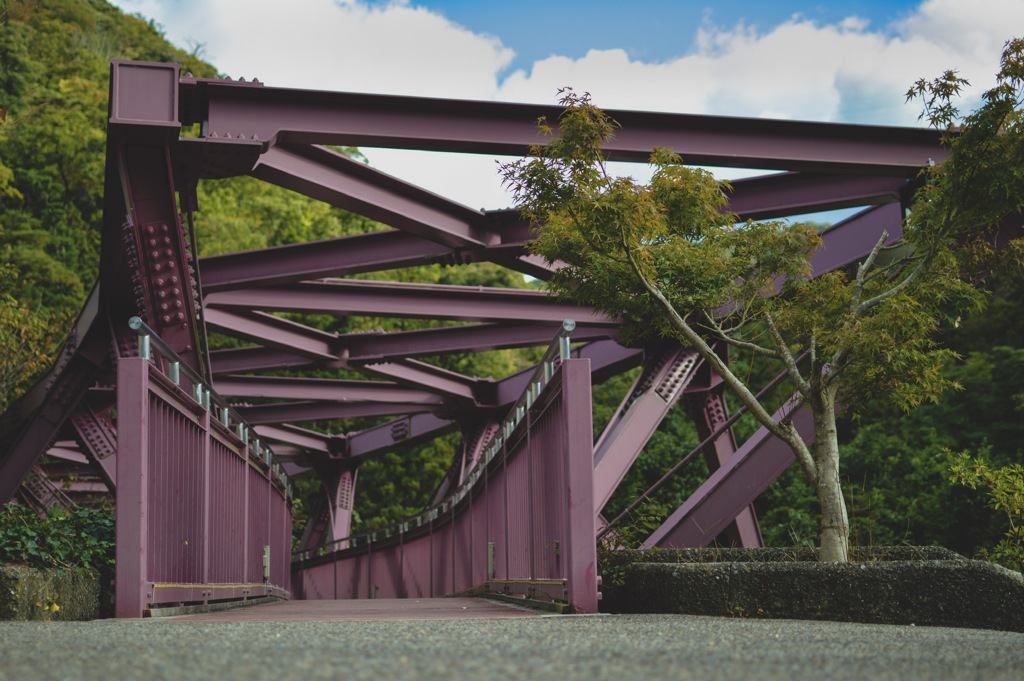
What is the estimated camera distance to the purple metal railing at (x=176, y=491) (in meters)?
8.34

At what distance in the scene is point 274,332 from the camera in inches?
823

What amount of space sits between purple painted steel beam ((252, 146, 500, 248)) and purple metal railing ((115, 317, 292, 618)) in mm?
2517

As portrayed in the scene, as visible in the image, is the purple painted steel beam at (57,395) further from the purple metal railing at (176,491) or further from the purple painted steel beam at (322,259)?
the purple metal railing at (176,491)

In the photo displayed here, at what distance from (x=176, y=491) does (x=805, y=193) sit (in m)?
8.68

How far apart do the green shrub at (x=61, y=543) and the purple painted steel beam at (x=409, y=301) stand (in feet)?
28.0

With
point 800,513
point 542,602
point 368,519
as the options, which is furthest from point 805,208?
point 368,519

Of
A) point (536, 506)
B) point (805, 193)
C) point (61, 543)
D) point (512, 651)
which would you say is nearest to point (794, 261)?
point (536, 506)

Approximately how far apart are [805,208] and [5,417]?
618 inches

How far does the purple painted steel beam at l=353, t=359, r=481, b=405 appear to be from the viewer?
24.2 m

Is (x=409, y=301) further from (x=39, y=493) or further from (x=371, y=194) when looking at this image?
(x=39, y=493)

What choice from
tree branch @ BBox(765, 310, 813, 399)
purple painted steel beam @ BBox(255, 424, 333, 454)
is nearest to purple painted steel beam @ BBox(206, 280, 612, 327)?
tree branch @ BBox(765, 310, 813, 399)

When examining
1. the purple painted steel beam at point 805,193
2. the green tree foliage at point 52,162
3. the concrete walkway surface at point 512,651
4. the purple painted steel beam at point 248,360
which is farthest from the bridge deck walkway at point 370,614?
the green tree foliage at point 52,162

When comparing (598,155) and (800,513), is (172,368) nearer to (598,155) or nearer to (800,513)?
(598,155)

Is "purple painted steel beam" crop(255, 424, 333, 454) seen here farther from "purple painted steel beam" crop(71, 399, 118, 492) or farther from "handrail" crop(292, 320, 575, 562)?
"purple painted steel beam" crop(71, 399, 118, 492)
